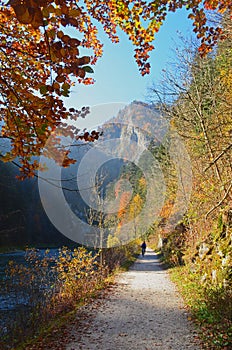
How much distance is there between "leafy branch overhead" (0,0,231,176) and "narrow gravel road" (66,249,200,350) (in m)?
3.42

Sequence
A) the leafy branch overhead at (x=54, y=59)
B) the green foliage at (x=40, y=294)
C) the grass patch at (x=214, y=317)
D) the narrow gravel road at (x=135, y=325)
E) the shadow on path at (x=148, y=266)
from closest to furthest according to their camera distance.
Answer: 1. the leafy branch overhead at (x=54, y=59)
2. the grass patch at (x=214, y=317)
3. the narrow gravel road at (x=135, y=325)
4. the green foliage at (x=40, y=294)
5. the shadow on path at (x=148, y=266)

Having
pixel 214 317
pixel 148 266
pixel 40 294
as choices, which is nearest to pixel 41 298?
pixel 40 294

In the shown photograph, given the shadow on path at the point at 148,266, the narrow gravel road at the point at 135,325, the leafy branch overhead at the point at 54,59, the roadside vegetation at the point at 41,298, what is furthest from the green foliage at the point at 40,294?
the shadow on path at the point at 148,266

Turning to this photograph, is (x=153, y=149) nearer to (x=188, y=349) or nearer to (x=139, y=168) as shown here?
(x=139, y=168)

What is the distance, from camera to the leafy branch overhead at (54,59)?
1.72 meters

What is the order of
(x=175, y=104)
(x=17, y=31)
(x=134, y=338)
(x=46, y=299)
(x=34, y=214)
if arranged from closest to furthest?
1. (x=17, y=31)
2. (x=134, y=338)
3. (x=46, y=299)
4. (x=175, y=104)
5. (x=34, y=214)

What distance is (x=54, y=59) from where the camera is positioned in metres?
1.58

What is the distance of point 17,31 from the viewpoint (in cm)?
344

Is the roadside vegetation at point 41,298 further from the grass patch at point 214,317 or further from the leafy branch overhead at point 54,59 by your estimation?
the leafy branch overhead at point 54,59

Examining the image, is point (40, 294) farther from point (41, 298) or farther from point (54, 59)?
point (54, 59)

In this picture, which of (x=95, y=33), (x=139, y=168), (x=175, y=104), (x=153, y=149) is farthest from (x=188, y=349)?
(x=139, y=168)

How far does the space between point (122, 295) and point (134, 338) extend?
3992 mm

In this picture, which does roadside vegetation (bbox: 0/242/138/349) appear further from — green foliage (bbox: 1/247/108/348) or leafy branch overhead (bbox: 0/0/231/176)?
leafy branch overhead (bbox: 0/0/231/176)

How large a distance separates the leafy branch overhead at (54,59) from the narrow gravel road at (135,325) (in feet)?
11.2
